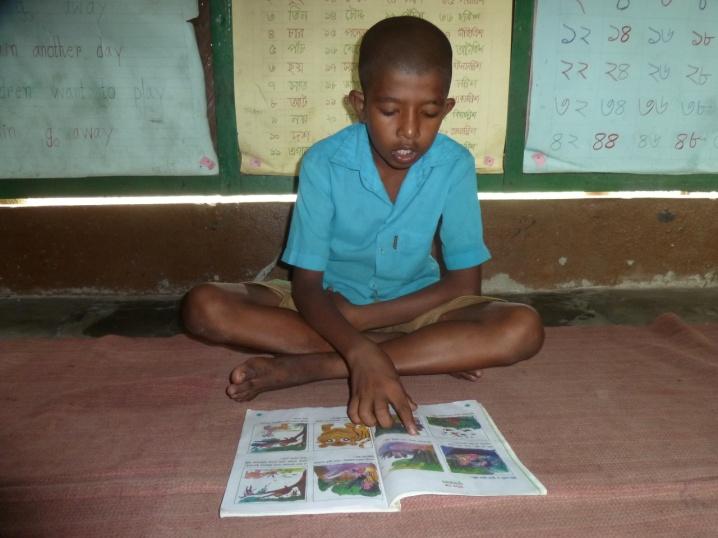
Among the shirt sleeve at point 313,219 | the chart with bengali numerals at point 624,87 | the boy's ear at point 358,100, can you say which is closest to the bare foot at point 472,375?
the shirt sleeve at point 313,219

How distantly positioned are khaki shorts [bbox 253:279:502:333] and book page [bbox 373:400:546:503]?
32cm

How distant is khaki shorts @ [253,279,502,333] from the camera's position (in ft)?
4.68

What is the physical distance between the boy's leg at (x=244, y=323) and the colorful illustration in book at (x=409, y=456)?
408 millimetres

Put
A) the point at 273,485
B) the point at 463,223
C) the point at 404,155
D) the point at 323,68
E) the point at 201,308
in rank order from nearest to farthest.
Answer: the point at 273,485
the point at 404,155
the point at 201,308
the point at 463,223
the point at 323,68

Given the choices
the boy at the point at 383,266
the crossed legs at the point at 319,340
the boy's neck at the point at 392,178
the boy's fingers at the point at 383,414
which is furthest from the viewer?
the boy's neck at the point at 392,178

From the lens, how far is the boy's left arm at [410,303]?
4.68 feet

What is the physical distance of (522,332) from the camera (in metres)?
1.30

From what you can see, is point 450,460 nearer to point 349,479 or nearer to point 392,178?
point 349,479

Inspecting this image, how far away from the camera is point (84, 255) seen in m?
2.31

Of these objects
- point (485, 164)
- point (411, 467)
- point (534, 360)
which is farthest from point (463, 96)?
point (411, 467)

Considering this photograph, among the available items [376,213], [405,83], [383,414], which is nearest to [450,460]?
[383,414]

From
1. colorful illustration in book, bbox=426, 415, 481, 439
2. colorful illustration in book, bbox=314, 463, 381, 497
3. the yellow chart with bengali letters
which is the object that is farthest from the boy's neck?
the yellow chart with bengali letters

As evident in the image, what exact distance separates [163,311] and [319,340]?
104 centimetres

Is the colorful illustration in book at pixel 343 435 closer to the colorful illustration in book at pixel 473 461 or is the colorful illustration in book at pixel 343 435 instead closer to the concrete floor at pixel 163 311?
the colorful illustration in book at pixel 473 461
